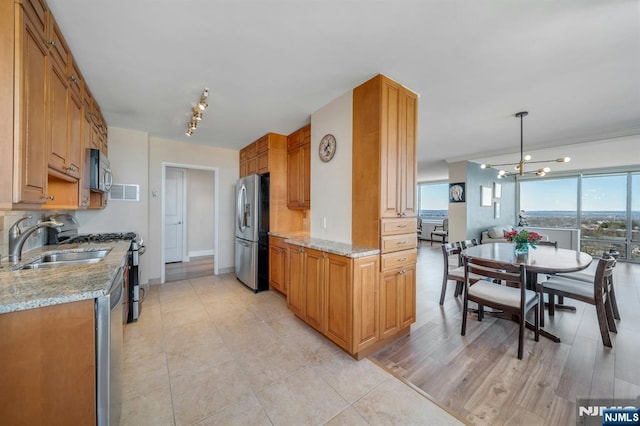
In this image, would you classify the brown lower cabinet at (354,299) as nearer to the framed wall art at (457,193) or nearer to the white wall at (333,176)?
the white wall at (333,176)

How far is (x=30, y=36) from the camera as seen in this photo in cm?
127

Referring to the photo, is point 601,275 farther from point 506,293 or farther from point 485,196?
point 485,196

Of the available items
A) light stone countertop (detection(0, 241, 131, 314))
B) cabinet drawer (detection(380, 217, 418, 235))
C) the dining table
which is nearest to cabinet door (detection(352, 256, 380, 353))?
cabinet drawer (detection(380, 217, 418, 235))

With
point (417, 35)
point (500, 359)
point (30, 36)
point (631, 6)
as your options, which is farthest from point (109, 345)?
point (631, 6)

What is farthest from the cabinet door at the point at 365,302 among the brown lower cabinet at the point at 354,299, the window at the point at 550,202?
the window at the point at 550,202

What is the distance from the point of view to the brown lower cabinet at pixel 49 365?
0.99 metres

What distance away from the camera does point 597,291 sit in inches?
89.0

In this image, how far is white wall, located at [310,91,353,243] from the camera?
2504 millimetres

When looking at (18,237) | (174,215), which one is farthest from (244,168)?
(18,237)

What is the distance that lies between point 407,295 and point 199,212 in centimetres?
565

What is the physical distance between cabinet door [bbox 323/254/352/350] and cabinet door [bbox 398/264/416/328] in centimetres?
62

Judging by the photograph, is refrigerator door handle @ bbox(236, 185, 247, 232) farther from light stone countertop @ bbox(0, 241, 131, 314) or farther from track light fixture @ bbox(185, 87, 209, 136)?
light stone countertop @ bbox(0, 241, 131, 314)

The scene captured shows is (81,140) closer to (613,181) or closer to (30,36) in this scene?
(30,36)

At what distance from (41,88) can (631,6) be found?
11.8 ft
